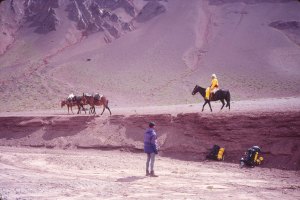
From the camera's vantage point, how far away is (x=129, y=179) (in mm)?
13250

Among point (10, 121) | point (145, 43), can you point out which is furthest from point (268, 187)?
point (145, 43)

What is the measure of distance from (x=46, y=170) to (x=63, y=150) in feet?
21.4

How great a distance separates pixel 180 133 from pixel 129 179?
738cm

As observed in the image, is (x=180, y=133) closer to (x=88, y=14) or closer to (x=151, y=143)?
(x=151, y=143)

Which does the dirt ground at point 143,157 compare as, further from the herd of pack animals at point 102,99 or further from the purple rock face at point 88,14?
the purple rock face at point 88,14

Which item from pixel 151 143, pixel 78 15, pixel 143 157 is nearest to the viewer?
pixel 151 143

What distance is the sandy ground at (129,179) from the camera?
10.8 meters

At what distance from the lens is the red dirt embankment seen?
1688 cm

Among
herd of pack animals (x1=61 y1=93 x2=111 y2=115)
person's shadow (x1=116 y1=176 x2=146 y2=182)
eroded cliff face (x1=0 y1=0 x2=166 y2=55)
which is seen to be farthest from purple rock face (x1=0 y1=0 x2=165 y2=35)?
person's shadow (x1=116 y1=176 x2=146 y2=182)

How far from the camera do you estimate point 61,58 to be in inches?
2729

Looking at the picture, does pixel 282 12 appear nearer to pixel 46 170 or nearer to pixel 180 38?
pixel 180 38

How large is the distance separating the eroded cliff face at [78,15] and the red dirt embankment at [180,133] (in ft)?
176

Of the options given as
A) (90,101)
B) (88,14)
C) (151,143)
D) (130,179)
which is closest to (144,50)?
(88,14)

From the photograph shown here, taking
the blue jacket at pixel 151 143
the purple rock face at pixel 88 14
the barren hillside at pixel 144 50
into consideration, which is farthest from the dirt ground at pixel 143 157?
the purple rock face at pixel 88 14
